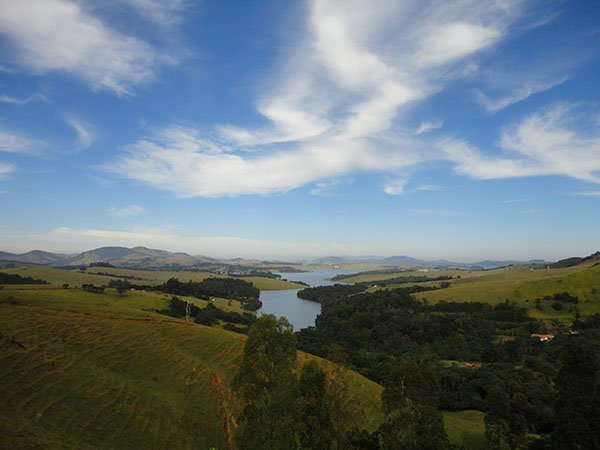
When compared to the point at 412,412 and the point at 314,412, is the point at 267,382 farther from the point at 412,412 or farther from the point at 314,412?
the point at 412,412

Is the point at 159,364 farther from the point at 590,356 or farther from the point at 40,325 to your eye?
the point at 590,356

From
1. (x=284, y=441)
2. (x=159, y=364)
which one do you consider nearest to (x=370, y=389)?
(x=159, y=364)

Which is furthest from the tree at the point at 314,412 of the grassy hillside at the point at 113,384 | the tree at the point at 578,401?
the tree at the point at 578,401

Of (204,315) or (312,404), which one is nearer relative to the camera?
(312,404)

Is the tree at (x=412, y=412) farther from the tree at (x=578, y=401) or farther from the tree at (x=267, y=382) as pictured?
the tree at (x=578, y=401)

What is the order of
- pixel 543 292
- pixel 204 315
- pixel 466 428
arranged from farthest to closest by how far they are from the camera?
pixel 543 292, pixel 204 315, pixel 466 428

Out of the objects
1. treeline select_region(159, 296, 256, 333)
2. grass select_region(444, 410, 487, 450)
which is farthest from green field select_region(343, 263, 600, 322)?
treeline select_region(159, 296, 256, 333)

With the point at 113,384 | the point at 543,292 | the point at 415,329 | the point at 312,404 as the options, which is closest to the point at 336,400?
the point at 312,404
